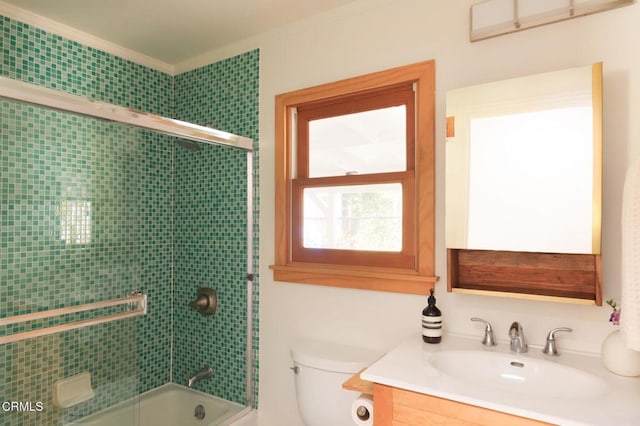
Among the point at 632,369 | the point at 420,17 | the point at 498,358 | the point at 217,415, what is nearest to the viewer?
the point at 632,369

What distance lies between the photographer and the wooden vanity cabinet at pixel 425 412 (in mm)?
1023

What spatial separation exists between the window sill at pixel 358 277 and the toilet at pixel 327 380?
30cm

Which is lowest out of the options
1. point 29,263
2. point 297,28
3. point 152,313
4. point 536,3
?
point 152,313

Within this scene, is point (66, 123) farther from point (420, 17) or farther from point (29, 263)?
point (420, 17)

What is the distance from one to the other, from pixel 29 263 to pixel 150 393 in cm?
110

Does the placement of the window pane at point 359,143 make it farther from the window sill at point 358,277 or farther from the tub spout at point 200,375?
the tub spout at point 200,375

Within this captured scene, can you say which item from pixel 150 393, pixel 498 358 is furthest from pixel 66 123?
pixel 498 358

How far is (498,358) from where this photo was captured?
1.36m

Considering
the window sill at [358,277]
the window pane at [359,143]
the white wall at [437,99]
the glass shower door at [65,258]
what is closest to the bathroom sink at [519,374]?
the white wall at [437,99]

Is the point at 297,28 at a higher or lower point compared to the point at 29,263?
higher

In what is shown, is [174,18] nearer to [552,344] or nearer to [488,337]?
[488,337]

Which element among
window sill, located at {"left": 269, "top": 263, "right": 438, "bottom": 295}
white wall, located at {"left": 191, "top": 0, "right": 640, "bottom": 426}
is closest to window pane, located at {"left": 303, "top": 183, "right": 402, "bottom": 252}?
window sill, located at {"left": 269, "top": 263, "right": 438, "bottom": 295}

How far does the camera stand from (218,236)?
2.24 m

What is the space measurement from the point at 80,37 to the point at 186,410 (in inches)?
84.2
